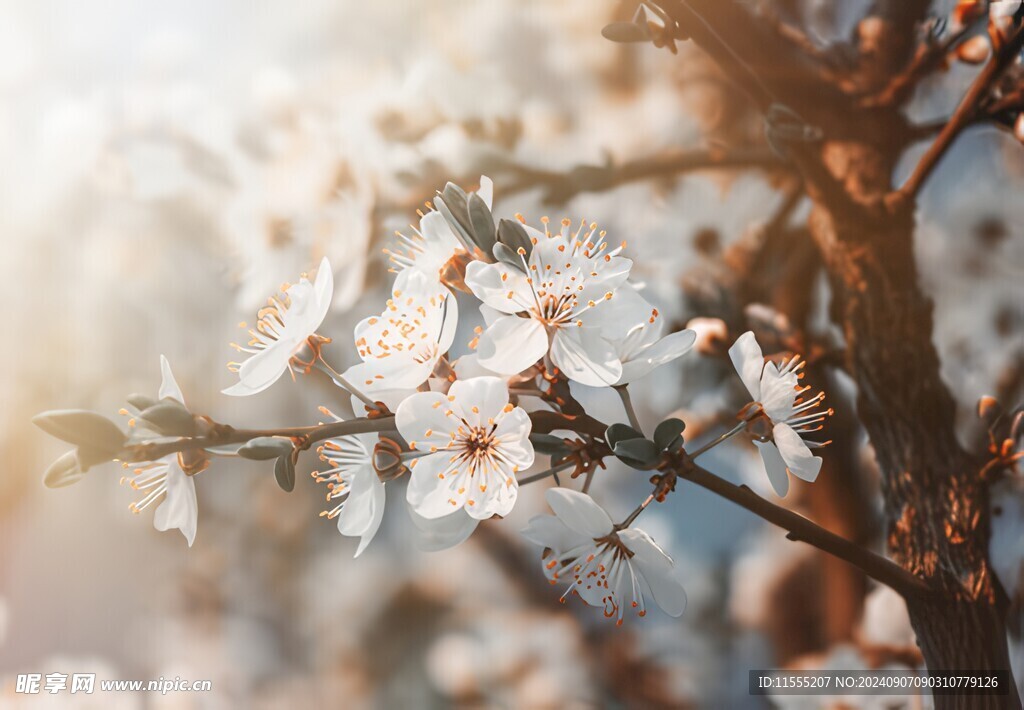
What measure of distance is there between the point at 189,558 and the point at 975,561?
828 mm

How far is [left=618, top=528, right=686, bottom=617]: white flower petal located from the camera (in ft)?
1.40

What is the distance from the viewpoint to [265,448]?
0.38 m

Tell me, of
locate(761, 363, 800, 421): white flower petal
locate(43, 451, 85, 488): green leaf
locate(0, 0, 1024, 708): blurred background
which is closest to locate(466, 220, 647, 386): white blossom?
locate(761, 363, 800, 421): white flower petal

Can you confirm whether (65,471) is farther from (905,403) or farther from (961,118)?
(961,118)

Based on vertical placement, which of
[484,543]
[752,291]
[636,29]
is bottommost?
[484,543]

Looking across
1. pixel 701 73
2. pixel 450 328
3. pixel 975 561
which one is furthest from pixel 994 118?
pixel 450 328

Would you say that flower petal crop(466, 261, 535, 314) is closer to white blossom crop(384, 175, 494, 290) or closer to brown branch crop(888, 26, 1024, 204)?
white blossom crop(384, 175, 494, 290)

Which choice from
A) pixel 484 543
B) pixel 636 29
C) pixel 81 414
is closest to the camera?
pixel 81 414

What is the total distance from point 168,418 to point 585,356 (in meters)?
0.21

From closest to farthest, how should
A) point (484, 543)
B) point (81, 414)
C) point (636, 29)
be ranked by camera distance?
1. point (81, 414)
2. point (636, 29)
3. point (484, 543)

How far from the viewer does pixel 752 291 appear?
2.66ft

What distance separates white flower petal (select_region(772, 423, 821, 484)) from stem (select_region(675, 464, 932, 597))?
0.03m

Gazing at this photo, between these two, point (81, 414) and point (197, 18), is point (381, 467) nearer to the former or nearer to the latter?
point (81, 414)

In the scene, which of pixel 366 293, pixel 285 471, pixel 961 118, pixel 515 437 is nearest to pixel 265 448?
pixel 285 471
